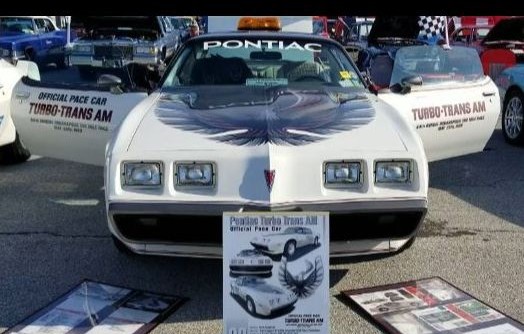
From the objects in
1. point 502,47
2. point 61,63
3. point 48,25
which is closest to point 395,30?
point 502,47

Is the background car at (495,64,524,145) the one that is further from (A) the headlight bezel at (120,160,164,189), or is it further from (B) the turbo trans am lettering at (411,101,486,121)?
(A) the headlight bezel at (120,160,164,189)

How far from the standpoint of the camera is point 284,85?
4512 mm

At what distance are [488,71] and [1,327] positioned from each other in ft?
31.7

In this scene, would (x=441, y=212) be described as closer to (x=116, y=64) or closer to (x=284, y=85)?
(x=284, y=85)

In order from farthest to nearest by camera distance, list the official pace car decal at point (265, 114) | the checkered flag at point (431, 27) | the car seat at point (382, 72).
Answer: the checkered flag at point (431, 27)
the car seat at point (382, 72)
the official pace car decal at point (265, 114)

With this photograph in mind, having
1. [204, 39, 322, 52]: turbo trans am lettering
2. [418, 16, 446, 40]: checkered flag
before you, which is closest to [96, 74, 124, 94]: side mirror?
[204, 39, 322, 52]: turbo trans am lettering

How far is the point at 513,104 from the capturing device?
783 cm

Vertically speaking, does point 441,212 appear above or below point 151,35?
below

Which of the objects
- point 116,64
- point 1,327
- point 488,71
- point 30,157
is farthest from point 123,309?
point 116,64

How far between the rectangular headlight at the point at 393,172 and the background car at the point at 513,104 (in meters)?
4.83

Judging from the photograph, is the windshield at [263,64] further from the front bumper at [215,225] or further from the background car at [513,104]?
the background car at [513,104]

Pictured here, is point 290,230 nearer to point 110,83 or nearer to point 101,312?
point 101,312

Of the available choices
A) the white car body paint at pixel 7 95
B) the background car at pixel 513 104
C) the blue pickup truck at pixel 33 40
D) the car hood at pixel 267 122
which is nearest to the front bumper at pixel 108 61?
the blue pickup truck at pixel 33 40

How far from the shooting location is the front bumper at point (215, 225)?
10.5 ft
